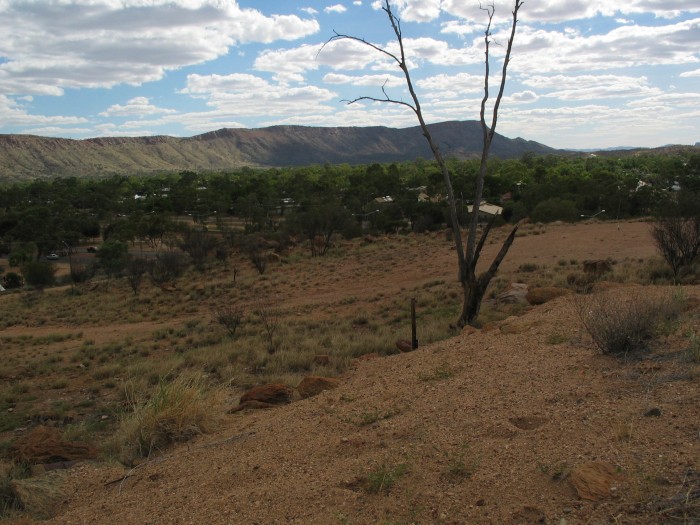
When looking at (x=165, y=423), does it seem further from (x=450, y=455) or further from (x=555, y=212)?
Result: (x=555, y=212)

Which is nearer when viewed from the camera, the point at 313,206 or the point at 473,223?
the point at 473,223

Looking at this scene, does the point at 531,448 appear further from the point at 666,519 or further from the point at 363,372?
the point at 363,372

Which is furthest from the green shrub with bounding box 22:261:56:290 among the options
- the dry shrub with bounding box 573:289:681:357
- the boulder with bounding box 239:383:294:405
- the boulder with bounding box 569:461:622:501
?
the boulder with bounding box 569:461:622:501

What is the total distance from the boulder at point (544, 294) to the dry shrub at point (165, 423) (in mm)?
8023

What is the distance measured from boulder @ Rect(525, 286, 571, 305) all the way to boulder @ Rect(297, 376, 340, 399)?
19.9 feet

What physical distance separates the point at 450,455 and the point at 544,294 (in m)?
9.21

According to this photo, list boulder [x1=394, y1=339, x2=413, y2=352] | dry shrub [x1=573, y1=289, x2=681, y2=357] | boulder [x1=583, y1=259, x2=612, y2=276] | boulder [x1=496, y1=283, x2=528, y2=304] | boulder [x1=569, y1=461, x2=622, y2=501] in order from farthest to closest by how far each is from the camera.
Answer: boulder [x1=583, y1=259, x2=612, y2=276] → boulder [x1=496, y1=283, x2=528, y2=304] → boulder [x1=394, y1=339, x2=413, y2=352] → dry shrub [x1=573, y1=289, x2=681, y2=357] → boulder [x1=569, y1=461, x2=622, y2=501]

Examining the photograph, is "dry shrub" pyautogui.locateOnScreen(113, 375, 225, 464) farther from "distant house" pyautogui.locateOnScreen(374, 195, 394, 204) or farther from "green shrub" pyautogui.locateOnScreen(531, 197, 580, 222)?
"distant house" pyautogui.locateOnScreen(374, 195, 394, 204)

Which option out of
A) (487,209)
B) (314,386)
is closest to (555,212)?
(487,209)

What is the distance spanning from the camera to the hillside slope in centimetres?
402

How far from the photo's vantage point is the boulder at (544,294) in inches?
515

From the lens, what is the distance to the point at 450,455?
191 inches

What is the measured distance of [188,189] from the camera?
73.2m

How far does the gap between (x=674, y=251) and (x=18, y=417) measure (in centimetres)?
1490
